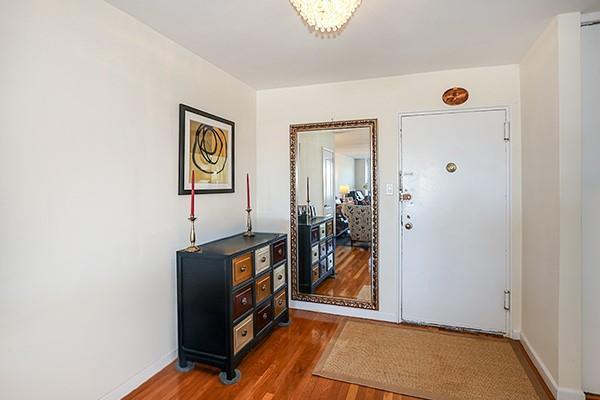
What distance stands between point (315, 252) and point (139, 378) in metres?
1.84

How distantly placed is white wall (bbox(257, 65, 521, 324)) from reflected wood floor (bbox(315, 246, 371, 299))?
0.47 ft

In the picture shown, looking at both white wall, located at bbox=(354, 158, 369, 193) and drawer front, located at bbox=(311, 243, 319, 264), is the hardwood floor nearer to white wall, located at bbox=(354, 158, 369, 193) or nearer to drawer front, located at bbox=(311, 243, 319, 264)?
drawer front, located at bbox=(311, 243, 319, 264)

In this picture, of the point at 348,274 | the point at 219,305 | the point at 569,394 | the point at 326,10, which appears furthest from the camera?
the point at 348,274

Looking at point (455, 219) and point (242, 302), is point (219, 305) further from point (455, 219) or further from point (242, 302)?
point (455, 219)

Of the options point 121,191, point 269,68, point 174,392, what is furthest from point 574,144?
point 174,392

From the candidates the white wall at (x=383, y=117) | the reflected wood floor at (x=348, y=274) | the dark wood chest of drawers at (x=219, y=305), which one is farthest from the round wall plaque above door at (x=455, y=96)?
the dark wood chest of drawers at (x=219, y=305)

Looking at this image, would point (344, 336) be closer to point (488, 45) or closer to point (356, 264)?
point (356, 264)

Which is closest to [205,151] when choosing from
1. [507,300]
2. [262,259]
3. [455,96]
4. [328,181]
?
[262,259]

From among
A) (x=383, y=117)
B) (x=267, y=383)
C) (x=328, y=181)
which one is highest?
(x=383, y=117)

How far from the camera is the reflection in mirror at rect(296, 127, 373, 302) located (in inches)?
123

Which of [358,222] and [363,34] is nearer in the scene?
[363,34]

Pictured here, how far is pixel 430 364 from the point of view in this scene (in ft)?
7.55

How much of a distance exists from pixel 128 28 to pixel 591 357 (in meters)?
3.40

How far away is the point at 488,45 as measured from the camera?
7.66 ft
